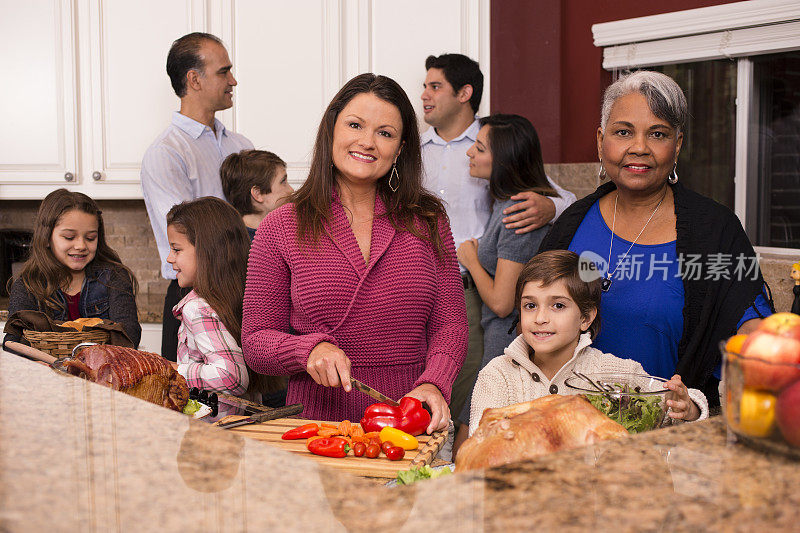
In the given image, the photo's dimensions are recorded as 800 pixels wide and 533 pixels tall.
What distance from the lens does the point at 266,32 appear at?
392cm

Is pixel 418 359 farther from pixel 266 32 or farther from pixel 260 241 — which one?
pixel 266 32

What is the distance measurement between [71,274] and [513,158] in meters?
1.67

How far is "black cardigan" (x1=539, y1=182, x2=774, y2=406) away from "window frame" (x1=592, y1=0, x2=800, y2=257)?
1.30m

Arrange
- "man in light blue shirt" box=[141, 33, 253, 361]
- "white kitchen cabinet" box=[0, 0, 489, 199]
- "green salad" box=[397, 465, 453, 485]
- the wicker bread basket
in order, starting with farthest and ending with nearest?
Answer: 1. "white kitchen cabinet" box=[0, 0, 489, 199]
2. "man in light blue shirt" box=[141, 33, 253, 361]
3. the wicker bread basket
4. "green salad" box=[397, 465, 453, 485]

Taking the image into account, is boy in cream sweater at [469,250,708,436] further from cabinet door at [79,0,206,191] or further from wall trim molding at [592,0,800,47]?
cabinet door at [79,0,206,191]

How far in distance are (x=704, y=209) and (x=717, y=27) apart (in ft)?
4.93

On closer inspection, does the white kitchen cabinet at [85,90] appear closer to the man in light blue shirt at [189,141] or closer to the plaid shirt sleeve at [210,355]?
the man in light blue shirt at [189,141]

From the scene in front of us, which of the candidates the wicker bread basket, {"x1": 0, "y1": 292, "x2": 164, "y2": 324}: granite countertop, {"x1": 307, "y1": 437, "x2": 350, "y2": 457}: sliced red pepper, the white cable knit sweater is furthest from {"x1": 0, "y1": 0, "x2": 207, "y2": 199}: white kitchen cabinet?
{"x1": 307, "y1": 437, "x2": 350, "y2": 457}: sliced red pepper

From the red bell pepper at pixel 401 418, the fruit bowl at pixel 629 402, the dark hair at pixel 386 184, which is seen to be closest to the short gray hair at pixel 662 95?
the dark hair at pixel 386 184

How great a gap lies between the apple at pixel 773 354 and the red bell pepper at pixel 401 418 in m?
0.78

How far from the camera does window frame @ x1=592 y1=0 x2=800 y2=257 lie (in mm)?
2861

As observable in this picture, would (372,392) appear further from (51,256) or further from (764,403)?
(51,256)

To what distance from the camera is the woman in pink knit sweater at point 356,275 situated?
5.94 ft

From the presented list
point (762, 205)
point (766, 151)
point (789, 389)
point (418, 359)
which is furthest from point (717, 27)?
point (789, 389)
